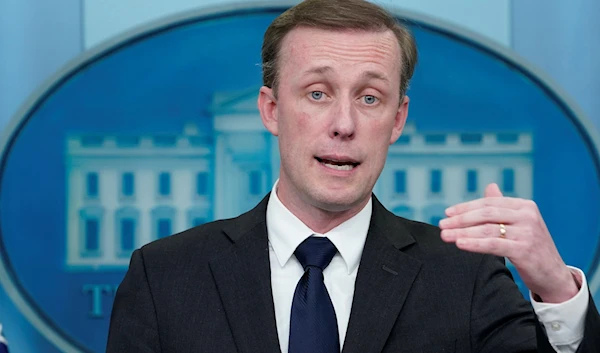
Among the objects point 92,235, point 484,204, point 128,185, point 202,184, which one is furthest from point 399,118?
point 92,235

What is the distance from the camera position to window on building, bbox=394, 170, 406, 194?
298 centimetres

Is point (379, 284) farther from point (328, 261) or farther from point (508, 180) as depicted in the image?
point (508, 180)

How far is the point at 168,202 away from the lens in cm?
297

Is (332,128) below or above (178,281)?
above

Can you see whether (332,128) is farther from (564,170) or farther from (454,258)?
(564,170)

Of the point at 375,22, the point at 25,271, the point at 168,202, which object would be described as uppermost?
the point at 375,22

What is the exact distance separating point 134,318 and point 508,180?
146cm

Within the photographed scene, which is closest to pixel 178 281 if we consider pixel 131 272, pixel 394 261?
pixel 131 272

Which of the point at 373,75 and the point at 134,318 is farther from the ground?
the point at 373,75

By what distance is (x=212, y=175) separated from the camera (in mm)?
2955

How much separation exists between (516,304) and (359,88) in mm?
608

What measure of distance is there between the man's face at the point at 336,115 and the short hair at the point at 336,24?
0.03 m

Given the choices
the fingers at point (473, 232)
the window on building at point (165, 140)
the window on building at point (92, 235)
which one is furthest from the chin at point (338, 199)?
the window on building at point (92, 235)

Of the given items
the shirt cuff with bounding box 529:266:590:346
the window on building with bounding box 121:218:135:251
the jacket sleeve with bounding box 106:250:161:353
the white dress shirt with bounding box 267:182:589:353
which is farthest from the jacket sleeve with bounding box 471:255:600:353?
the window on building with bounding box 121:218:135:251
